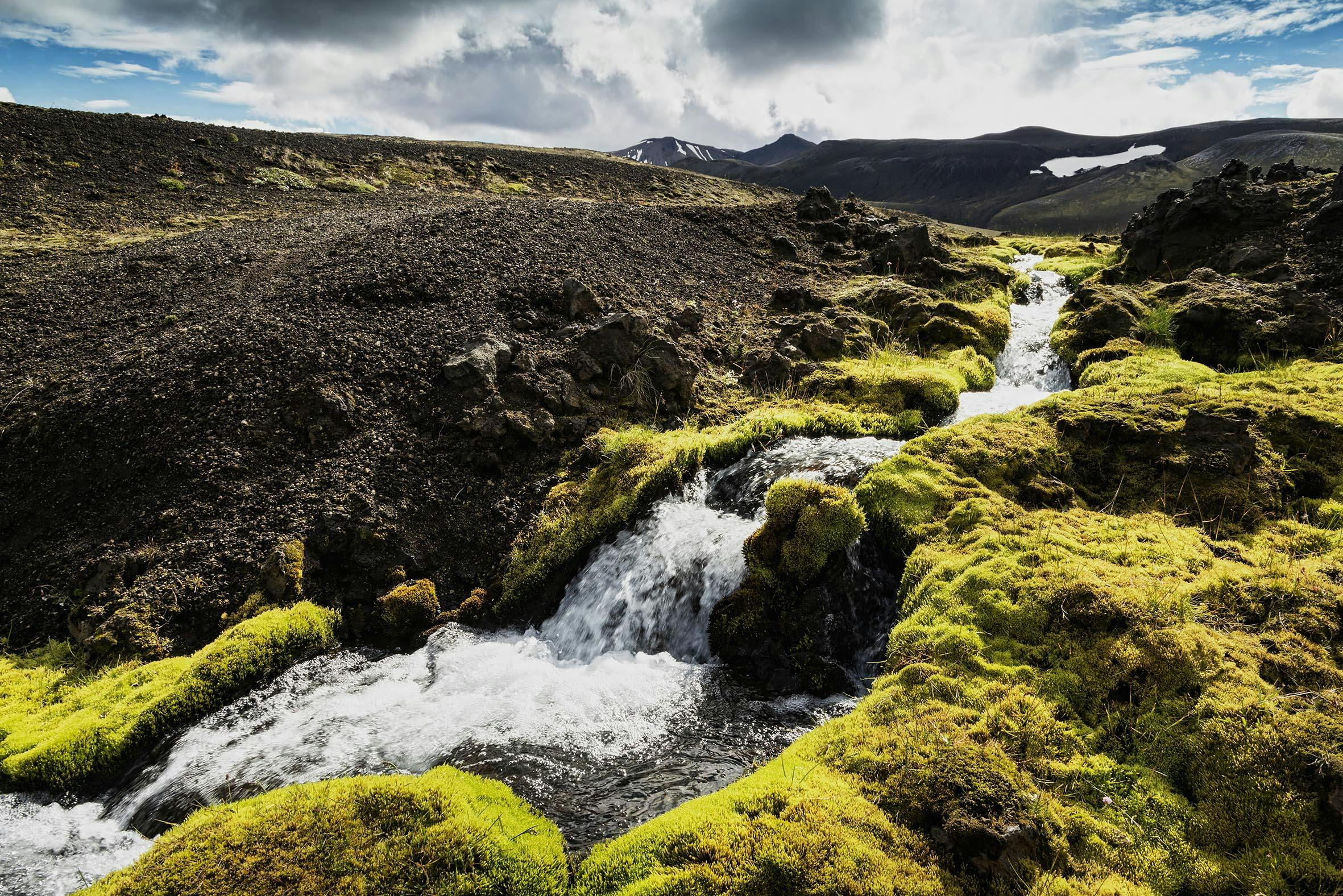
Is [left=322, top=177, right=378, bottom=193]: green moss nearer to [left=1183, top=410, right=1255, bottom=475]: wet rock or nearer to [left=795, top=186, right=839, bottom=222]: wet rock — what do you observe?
[left=795, top=186, right=839, bottom=222]: wet rock

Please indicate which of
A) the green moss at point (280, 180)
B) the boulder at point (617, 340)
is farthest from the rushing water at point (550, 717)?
the green moss at point (280, 180)

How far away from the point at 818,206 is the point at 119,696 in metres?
31.1

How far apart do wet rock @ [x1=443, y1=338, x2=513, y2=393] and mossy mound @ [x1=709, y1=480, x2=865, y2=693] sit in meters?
7.26

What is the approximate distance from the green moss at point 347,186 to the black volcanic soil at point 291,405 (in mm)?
15974

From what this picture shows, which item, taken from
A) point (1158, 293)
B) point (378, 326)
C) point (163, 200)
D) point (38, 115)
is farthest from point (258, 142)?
point (1158, 293)

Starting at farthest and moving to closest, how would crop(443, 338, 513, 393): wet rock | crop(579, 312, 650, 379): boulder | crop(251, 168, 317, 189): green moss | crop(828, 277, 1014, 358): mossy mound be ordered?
crop(251, 168, 317, 189): green moss
crop(828, 277, 1014, 358): mossy mound
crop(579, 312, 650, 379): boulder
crop(443, 338, 513, 393): wet rock

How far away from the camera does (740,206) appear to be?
31.0m

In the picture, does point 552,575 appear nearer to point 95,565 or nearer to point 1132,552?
point 95,565

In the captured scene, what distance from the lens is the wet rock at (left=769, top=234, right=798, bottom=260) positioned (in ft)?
86.4

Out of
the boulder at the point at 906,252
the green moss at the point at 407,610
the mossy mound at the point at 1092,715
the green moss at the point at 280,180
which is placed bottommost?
the green moss at the point at 407,610

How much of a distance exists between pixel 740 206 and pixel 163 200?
27.6m

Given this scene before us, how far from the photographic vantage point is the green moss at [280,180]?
3419cm

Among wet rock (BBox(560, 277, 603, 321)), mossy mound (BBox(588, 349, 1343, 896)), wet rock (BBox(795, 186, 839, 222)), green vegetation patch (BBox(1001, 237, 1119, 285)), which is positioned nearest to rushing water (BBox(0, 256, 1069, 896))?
mossy mound (BBox(588, 349, 1343, 896))

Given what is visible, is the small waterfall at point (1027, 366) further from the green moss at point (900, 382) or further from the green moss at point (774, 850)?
the green moss at point (774, 850)
